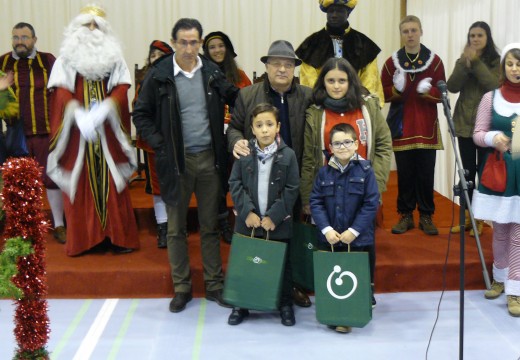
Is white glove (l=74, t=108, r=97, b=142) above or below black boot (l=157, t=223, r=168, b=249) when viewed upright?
above

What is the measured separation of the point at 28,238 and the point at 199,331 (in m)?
1.58

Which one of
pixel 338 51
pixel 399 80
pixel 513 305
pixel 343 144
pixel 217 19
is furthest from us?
pixel 217 19

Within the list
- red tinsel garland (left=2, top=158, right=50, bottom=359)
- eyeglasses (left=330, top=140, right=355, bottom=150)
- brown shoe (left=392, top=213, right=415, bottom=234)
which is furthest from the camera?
brown shoe (left=392, top=213, right=415, bottom=234)

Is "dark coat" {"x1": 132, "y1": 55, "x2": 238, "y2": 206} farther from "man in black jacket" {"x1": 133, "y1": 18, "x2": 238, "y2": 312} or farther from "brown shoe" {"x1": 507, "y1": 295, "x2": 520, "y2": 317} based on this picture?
"brown shoe" {"x1": 507, "y1": 295, "x2": 520, "y2": 317}

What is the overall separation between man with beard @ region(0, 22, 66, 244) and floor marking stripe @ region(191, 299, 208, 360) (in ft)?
4.50

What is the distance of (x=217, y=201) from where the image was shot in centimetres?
461

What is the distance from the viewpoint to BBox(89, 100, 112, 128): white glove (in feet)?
15.8

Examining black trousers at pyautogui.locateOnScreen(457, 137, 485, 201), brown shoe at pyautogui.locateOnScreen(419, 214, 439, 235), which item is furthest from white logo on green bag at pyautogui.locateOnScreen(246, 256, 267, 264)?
black trousers at pyautogui.locateOnScreen(457, 137, 485, 201)

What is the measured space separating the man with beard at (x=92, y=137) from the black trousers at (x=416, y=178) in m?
2.02

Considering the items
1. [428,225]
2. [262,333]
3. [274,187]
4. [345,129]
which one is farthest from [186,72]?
[428,225]

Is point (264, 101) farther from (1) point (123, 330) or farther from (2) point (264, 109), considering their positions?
(1) point (123, 330)

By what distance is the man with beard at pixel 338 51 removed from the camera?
4.99 m

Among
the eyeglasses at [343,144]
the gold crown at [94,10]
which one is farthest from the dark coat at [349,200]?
the gold crown at [94,10]

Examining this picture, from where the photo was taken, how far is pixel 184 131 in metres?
4.43
